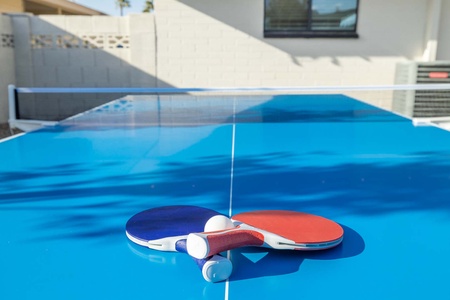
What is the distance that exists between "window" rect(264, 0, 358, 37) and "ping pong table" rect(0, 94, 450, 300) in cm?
501

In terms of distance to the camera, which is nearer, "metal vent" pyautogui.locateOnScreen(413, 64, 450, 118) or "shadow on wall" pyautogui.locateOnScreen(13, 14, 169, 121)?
"metal vent" pyautogui.locateOnScreen(413, 64, 450, 118)

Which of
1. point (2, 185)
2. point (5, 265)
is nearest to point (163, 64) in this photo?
point (2, 185)

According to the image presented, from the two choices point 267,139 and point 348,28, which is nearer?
point 267,139

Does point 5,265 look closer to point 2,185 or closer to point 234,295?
point 234,295

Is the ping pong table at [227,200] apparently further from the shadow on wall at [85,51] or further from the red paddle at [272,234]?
the shadow on wall at [85,51]

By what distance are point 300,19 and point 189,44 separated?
252 centimetres

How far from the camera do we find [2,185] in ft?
9.14

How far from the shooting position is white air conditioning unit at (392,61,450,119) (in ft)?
29.5

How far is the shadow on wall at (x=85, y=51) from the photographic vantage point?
9539 millimetres

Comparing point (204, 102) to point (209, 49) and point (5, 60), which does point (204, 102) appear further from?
point (5, 60)

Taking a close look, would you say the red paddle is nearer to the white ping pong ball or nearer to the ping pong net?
the white ping pong ball

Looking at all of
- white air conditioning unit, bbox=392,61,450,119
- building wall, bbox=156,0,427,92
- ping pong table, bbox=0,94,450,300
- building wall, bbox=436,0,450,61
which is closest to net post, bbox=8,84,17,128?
ping pong table, bbox=0,94,450,300

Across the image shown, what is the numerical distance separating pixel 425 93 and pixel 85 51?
23.9ft

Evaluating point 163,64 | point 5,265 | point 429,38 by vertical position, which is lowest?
point 5,265
